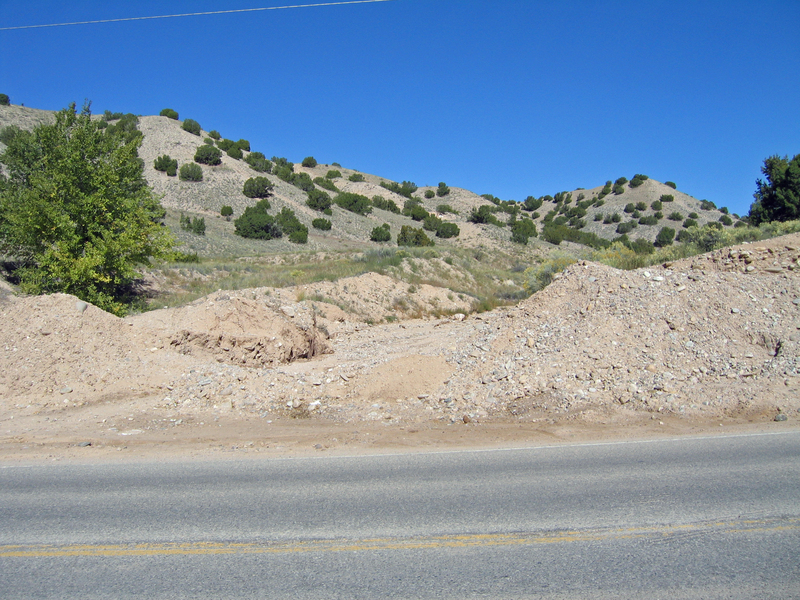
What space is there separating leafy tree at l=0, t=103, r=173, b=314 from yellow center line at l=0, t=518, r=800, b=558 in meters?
14.6

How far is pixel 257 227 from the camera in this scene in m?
47.9

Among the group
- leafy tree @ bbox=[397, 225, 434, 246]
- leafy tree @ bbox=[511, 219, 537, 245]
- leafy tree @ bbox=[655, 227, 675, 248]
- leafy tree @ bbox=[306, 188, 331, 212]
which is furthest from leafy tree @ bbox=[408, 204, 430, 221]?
leafy tree @ bbox=[655, 227, 675, 248]

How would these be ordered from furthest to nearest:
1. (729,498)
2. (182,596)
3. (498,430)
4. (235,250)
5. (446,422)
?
(235,250) → (446,422) → (498,430) → (729,498) → (182,596)

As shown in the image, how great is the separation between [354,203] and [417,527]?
6444 centimetres

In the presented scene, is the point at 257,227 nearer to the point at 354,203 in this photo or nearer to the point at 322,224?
the point at 322,224

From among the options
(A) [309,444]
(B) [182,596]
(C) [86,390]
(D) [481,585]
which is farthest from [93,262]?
(D) [481,585]

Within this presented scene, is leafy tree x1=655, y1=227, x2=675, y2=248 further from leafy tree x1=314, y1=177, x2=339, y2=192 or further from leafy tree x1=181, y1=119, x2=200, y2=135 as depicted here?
leafy tree x1=181, y1=119, x2=200, y2=135

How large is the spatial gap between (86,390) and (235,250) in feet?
104

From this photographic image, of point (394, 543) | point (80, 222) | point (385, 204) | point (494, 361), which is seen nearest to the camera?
point (394, 543)

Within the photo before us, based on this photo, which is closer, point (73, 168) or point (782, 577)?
point (782, 577)

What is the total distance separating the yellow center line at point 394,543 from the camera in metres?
4.37

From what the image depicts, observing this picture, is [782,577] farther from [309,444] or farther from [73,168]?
[73,168]

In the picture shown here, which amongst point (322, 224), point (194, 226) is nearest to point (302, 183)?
point (322, 224)

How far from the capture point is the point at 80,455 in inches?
301
